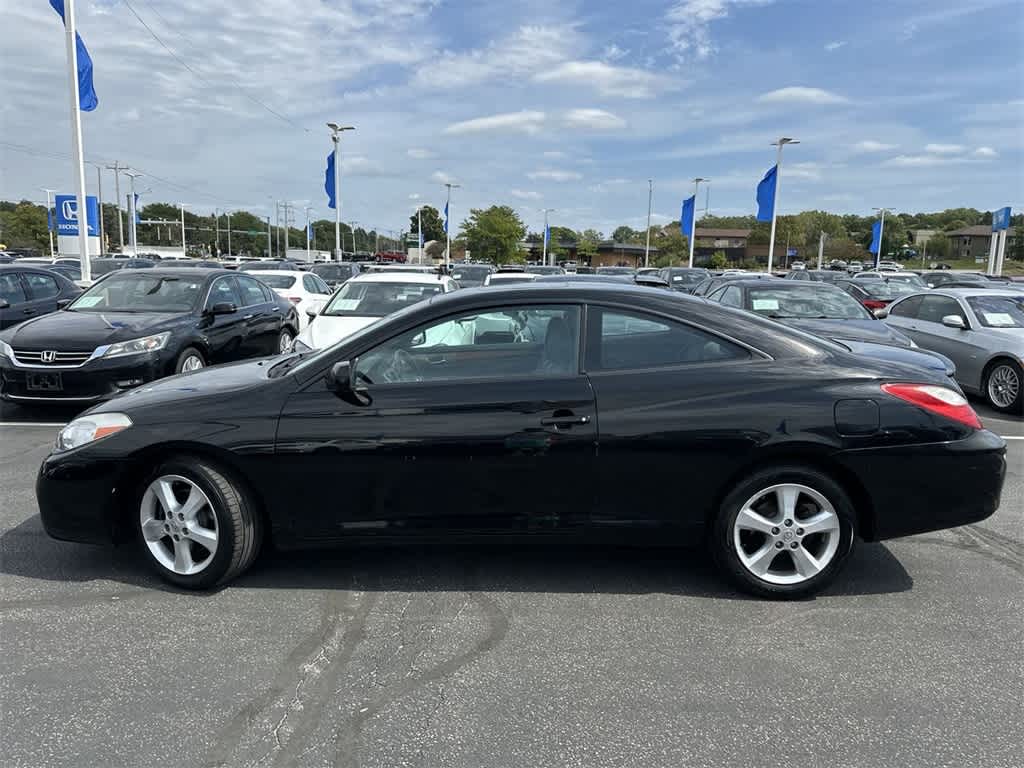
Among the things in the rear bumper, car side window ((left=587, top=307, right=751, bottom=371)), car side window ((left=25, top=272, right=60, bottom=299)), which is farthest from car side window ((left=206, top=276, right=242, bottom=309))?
the rear bumper

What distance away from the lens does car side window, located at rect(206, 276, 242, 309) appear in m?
9.01

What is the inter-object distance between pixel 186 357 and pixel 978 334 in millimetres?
9789

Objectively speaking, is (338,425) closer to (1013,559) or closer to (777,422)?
(777,422)

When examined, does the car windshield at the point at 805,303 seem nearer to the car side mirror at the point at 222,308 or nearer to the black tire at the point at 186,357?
the car side mirror at the point at 222,308

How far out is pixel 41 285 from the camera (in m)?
11.3

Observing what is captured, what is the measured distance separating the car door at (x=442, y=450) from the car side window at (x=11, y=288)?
9445 millimetres

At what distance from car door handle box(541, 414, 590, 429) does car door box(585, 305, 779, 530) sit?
9 centimetres

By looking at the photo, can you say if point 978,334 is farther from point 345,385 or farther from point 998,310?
point 345,385

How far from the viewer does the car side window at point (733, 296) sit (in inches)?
381

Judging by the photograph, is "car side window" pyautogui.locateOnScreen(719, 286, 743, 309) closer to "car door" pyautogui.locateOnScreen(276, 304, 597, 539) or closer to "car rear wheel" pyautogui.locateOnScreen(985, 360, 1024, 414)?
"car rear wheel" pyautogui.locateOnScreen(985, 360, 1024, 414)

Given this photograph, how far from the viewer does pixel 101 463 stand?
369 cm

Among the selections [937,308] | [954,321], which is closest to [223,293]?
[954,321]

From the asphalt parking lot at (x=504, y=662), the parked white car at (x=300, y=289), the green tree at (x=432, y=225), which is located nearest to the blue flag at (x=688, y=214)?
the parked white car at (x=300, y=289)

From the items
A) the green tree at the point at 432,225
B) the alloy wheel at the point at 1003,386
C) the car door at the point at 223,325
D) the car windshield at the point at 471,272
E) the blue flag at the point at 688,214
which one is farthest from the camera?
the green tree at the point at 432,225
